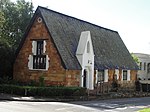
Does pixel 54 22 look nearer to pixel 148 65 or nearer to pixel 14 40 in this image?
pixel 14 40

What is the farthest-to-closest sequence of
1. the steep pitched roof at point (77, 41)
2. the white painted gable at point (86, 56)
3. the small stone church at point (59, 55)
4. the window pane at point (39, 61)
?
the white painted gable at point (86, 56) → the window pane at point (39, 61) → the steep pitched roof at point (77, 41) → the small stone church at point (59, 55)

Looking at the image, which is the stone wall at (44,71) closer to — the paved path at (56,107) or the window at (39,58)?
the window at (39,58)

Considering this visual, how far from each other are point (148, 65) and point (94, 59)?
27.6 m

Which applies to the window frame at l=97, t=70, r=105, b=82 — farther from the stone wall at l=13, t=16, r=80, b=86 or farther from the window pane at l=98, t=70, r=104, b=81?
the stone wall at l=13, t=16, r=80, b=86

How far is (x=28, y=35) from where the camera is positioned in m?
31.3

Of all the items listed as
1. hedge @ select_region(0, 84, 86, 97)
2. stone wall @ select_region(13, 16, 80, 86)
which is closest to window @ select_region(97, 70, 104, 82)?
stone wall @ select_region(13, 16, 80, 86)

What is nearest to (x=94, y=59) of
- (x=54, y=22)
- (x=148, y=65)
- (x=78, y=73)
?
(x=78, y=73)

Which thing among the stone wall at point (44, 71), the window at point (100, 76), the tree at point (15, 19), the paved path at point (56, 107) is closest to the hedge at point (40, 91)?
the stone wall at point (44, 71)

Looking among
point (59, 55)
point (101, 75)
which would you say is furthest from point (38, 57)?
point (101, 75)

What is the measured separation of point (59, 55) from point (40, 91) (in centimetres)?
471

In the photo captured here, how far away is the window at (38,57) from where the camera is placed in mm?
30281

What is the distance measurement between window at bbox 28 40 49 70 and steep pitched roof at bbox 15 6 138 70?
1.74 meters

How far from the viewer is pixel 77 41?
109ft

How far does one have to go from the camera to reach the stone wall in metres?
29.2
